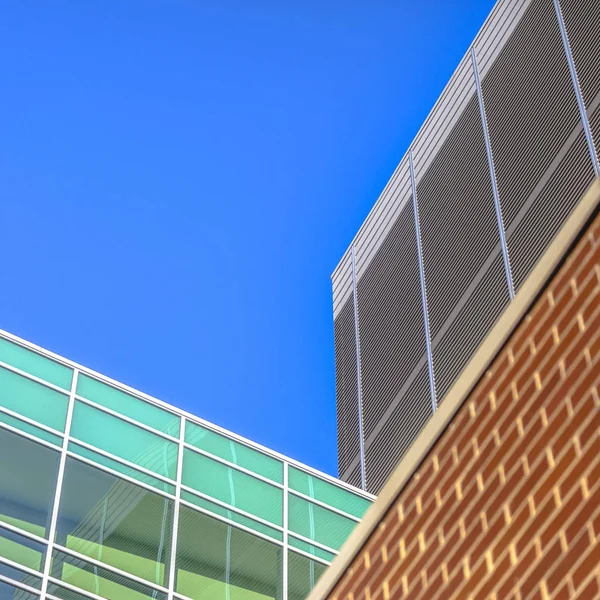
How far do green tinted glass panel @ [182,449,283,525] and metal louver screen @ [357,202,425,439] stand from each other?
3028 centimetres

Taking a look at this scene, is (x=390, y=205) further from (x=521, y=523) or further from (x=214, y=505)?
(x=521, y=523)

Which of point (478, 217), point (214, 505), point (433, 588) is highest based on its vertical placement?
point (478, 217)

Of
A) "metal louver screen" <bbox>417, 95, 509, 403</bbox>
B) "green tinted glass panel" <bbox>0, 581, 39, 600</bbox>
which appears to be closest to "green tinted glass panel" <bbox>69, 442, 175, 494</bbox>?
"green tinted glass panel" <bbox>0, 581, 39, 600</bbox>

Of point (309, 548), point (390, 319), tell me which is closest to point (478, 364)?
point (309, 548)

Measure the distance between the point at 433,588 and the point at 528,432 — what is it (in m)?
0.82

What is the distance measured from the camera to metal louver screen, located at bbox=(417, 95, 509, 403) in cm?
4403

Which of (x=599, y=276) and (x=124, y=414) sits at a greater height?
(x=124, y=414)

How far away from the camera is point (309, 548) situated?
17.8 metres

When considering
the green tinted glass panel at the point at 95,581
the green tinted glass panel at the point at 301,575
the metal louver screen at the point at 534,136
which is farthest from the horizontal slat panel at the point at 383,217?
the green tinted glass panel at the point at 95,581

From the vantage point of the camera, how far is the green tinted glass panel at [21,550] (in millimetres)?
14445

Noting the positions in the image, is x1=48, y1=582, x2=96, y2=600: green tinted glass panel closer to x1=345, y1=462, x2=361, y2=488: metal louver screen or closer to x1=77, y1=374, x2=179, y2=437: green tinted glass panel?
x1=77, y1=374, x2=179, y2=437: green tinted glass panel

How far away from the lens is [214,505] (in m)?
17.2

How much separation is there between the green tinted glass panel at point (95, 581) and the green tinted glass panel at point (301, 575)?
213cm

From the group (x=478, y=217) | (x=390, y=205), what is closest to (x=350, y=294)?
(x=390, y=205)
